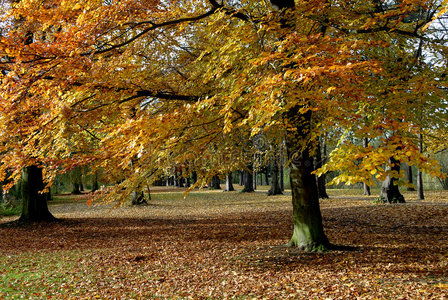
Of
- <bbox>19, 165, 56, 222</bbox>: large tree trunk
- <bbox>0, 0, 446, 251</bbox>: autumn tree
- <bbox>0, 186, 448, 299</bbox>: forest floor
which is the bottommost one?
<bbox>0, 186, 448, 299</bbox>: forest floor

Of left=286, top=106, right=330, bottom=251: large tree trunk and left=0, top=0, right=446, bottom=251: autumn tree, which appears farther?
left=286, top=106, right=330, bottom=251: large tree trunk

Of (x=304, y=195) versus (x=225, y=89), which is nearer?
(x=225, y=89)

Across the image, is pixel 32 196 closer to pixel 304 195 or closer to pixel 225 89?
pixel 225 89

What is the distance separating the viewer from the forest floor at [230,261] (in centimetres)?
545

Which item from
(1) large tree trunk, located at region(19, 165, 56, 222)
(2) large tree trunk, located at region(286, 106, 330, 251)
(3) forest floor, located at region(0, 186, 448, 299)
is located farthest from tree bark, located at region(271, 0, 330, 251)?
(1) large tree trunk, located at region(19, 165, 56, 222)

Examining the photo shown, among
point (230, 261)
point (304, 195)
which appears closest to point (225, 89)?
point (304, 195)

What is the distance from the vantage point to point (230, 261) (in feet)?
24.2

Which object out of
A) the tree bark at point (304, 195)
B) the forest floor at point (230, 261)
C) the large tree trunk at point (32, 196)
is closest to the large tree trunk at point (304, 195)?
the tree bark at point (304, 195)

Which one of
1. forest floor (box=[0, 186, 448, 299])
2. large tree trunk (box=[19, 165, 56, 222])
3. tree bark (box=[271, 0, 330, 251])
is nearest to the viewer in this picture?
forest floor (box=[0, 186, 448, 299])

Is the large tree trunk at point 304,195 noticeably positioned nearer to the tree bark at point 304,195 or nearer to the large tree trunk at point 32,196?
the tree bark at point 304,195

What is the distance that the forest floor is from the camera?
545cm

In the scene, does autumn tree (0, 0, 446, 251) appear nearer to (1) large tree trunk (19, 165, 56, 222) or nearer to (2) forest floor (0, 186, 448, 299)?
(2) forest floor (0, 186, 448, 299)

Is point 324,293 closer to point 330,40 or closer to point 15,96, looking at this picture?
point 330,40

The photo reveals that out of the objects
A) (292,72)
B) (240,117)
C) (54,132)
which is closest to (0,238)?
(54,132)
